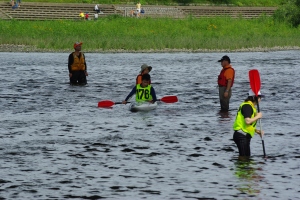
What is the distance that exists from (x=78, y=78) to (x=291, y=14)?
4905 cm

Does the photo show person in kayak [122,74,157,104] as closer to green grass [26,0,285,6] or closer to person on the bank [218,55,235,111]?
person on the bank [218,55,235,111]

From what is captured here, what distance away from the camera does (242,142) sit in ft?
54.5

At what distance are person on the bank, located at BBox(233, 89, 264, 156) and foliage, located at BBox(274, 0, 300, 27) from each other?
61.4 meters

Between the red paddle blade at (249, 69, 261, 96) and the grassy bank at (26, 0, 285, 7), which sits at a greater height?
the grassy bank at (26, 0, 285, 7)

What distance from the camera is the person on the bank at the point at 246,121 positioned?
15.9 m

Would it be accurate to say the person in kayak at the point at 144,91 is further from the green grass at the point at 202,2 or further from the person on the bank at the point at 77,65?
the green grass at the point at 202,2

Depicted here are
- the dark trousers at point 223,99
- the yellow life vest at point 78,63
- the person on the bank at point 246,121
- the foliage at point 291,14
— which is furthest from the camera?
the foliage at point 291,14

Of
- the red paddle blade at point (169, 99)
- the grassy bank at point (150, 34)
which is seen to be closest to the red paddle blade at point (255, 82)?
the red paddle blade at point (169, 99)

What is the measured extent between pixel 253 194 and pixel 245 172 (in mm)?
1780

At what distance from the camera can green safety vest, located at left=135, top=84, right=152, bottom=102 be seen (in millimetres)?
24453

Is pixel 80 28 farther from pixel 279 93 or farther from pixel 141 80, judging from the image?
pixel 141 80

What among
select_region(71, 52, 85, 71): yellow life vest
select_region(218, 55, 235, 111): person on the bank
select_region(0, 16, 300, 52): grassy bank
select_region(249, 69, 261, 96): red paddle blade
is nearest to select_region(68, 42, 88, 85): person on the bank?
select_region(71, 52, 85, 71): yellow life vest

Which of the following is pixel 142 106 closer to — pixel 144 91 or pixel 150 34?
pixel 144 91

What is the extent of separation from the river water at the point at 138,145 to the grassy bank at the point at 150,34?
25369mm
